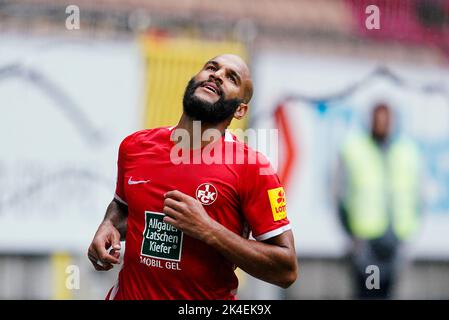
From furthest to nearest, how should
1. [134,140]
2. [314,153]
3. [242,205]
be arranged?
[314,153] → [134,140] → [242,205]

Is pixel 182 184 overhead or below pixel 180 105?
below

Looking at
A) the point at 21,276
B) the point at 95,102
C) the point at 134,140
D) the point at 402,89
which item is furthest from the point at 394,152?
the point at 134,140

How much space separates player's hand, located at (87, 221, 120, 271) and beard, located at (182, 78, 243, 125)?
73 centimetres

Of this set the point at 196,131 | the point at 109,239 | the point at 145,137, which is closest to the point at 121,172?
the point at 145,137

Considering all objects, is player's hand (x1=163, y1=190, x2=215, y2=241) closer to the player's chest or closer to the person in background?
the player's chest

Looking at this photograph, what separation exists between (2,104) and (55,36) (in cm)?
93

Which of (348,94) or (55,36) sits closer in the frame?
(55,36)

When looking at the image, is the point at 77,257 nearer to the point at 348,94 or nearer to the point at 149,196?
the point at 348,94

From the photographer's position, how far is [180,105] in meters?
10.8

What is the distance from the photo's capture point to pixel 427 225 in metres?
12.0

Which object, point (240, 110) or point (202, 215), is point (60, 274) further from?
point (202, 215)

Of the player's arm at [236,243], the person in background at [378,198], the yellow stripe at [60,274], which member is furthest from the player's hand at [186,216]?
the person in background at [378,198]

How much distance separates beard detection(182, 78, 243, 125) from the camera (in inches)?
196

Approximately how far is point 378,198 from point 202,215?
7.39m
